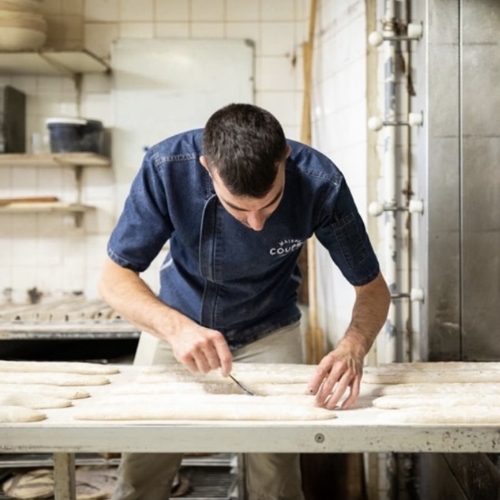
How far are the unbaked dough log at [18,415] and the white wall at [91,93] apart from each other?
2395 mm

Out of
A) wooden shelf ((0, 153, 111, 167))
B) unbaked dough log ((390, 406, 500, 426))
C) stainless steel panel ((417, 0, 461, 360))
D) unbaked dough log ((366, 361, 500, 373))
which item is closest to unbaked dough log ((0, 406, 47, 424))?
unbaked dough log ((390, 406, 500, 426))

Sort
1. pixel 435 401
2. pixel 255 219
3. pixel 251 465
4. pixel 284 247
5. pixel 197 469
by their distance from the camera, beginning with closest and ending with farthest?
pixel 435 401 < pixel 255 219 < pixel 284 247 < pixel 251 465 < pixel 197 469

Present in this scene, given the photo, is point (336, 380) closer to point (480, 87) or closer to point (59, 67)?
point (480, 87)

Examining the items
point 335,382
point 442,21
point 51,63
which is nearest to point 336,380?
point 335,382

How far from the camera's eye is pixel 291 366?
1.84 metres

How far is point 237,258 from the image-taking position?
1911 millimetres

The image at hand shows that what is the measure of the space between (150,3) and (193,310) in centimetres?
228

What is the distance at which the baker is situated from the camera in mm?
1533

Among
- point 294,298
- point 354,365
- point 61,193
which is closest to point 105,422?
point 354,365

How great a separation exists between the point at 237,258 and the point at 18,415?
0.76 m

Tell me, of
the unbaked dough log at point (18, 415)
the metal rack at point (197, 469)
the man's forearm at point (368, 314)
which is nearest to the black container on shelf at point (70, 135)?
the metal rack at point (197, 469)

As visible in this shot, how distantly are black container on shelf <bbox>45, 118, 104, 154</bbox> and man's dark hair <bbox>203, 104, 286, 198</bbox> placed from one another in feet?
6.60

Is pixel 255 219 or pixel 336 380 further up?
pixel 255 219

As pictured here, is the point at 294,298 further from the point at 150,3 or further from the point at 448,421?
the point at 150,3
